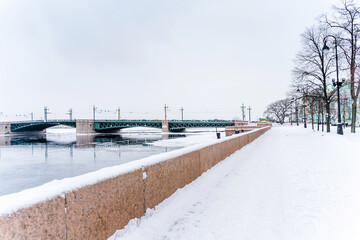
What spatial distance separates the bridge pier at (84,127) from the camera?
8250 centimetres

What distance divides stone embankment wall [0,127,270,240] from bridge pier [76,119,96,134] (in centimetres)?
8257

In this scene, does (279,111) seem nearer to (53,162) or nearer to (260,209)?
(53,162)

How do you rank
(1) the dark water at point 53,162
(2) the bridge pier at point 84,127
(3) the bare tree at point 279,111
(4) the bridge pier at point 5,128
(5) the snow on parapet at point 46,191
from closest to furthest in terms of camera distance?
(5) the snow on parapet at point 46,191
(1) the dark water at point 53,162
(2) the bridge pier at point 84,127
(4) the bridge pier at point 5,128
(3) the bare tree at point 279,111

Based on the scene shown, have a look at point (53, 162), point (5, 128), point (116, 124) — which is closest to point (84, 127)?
point (116, 124)

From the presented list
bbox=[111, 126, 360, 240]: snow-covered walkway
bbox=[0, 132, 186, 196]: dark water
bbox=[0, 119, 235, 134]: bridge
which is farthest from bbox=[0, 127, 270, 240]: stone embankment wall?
bbox=[0, 119, 235, 134]: bridge

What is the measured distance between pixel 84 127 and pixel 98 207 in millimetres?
85329

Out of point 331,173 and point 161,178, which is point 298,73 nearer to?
point 331,173

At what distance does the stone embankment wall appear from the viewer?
97.0 inches

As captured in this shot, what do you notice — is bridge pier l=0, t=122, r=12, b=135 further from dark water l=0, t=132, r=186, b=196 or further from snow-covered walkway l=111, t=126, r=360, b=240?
snow-covered walkway l=111, t=126, r=360, b=240

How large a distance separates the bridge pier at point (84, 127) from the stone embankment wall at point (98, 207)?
3251 inches

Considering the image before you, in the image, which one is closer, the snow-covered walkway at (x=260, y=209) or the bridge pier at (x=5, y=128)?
the snow-covered walkway at (x=260, y=209)

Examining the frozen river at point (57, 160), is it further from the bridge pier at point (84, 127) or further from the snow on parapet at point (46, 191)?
the bridge pier at point (84, 127)

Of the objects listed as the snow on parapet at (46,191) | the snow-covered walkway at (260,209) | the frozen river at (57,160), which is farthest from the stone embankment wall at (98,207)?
the frozen river at (57,160)

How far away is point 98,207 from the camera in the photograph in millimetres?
3459
